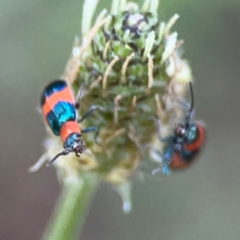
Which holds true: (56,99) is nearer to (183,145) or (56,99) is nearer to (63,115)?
(63,115)

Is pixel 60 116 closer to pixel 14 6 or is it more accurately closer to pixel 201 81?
pixel 14 6

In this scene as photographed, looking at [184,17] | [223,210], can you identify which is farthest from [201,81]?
[223,210]

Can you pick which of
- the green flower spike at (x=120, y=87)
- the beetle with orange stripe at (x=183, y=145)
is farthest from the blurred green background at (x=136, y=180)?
the green flower spike at (x=120, y=87)

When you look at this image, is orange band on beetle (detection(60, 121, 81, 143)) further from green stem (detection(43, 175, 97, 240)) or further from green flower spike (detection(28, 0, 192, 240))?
green stem (detection(43, 175, 97, 240))

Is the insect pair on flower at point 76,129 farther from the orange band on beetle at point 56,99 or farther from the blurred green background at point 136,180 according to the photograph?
the blurred green background at point 136,180

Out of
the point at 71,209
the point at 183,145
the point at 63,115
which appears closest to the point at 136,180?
the point at 183,145
